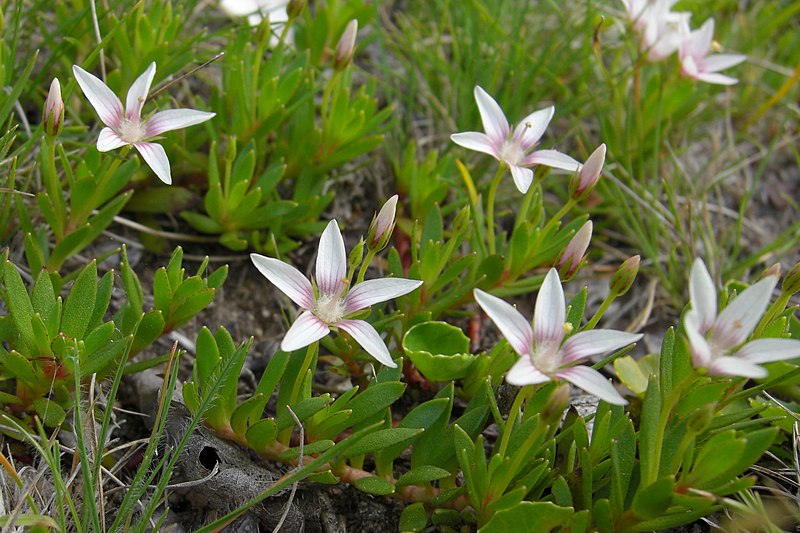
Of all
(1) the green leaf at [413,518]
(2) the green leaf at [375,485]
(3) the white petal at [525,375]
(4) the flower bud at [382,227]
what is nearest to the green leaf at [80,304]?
(4) the flower bud at [382,227]

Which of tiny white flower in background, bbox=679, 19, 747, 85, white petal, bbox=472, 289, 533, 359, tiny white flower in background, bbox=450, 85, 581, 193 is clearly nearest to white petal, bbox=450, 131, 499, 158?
tiny white flower in background, bbox=450, 85, 581, 193

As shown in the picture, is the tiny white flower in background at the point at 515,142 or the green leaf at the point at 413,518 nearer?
the green leaf at the point at 413,518

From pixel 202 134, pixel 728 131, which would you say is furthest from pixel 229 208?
pixel 728 131

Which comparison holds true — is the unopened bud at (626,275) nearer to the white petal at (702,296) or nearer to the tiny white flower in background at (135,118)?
the white petal at (702,296)

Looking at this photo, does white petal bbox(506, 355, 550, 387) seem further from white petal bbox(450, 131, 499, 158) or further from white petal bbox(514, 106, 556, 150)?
white petal bbox(514, 106, 556, 150)

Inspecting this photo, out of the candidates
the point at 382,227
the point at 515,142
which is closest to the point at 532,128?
the point at 515,142
